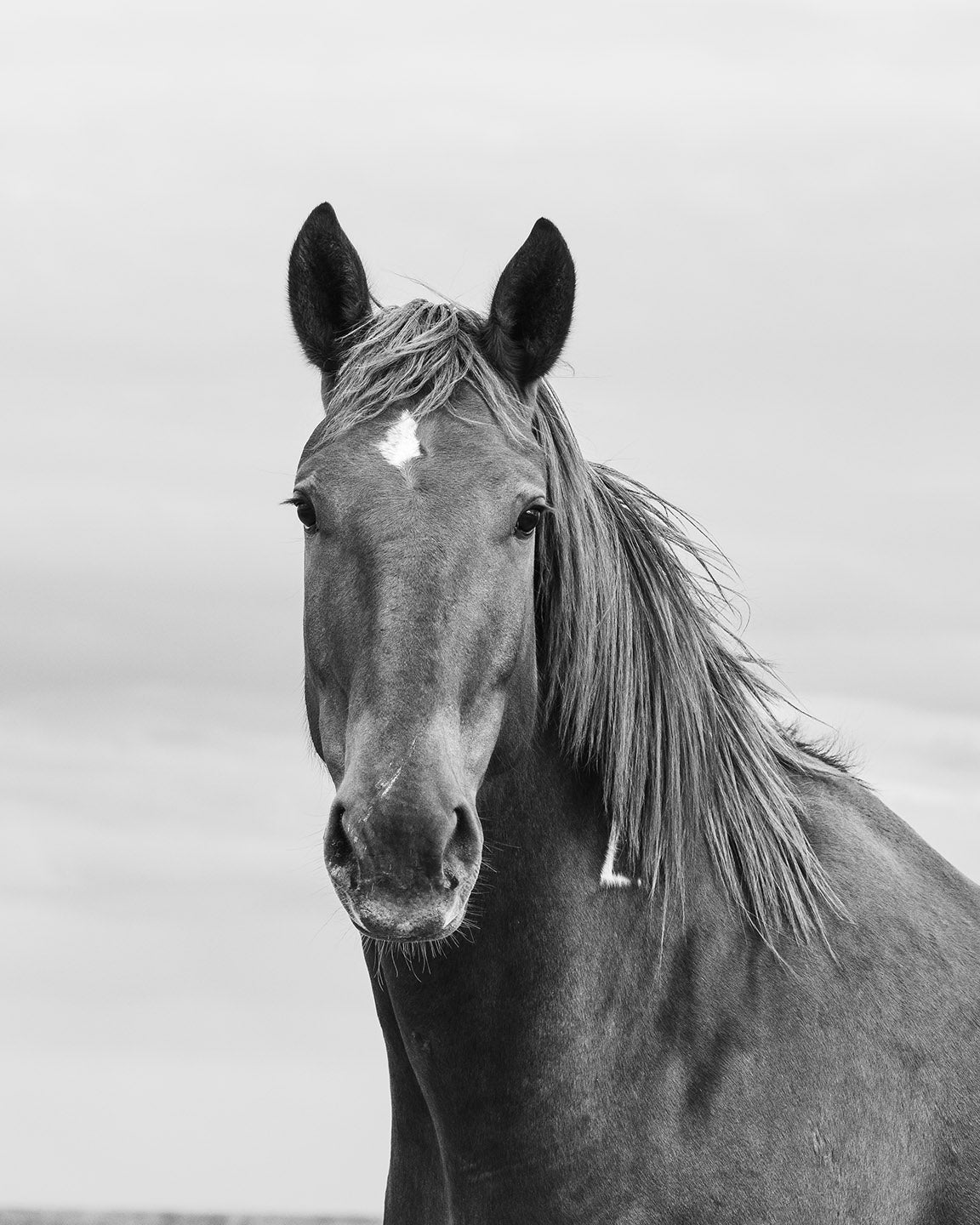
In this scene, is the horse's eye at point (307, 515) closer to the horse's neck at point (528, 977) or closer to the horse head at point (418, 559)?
the horse head at point (418, 559)

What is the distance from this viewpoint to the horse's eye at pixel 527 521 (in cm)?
460

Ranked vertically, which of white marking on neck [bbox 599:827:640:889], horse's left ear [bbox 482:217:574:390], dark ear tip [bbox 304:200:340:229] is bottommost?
white marking on neck [bbox 599:827:640:889]

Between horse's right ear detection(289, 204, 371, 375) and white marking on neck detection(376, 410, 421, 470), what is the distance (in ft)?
2.18

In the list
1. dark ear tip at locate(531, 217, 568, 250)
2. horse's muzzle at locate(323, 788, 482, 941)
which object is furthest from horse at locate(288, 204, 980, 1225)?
horse's muzzle at locate(323, 788, 482, 941)

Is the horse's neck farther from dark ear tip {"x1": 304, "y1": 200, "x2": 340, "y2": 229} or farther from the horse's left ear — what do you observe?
dark ear tip {"x1": 304, "y1": 200, "x2": 340, "y2": 229}

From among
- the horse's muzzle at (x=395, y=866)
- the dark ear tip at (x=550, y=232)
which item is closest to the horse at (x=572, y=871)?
the dark ear tip at (x=550, y=232)

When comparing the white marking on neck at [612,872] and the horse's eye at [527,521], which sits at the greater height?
the horse's eye at [527,521]

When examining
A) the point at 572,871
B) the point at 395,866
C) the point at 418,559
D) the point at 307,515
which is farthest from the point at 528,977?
the point at 307,515

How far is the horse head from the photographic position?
4000 millimetres

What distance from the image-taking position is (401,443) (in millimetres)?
4578

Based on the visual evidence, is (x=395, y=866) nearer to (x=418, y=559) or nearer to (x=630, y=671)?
(x=418, y=559)

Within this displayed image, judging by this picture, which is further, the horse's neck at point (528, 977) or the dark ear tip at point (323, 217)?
the dark ear tip at point (323, 217)

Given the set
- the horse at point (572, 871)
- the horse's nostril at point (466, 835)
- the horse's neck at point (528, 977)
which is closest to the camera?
the horse's nostril at point (466, 835)

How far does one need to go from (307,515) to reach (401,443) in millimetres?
372
